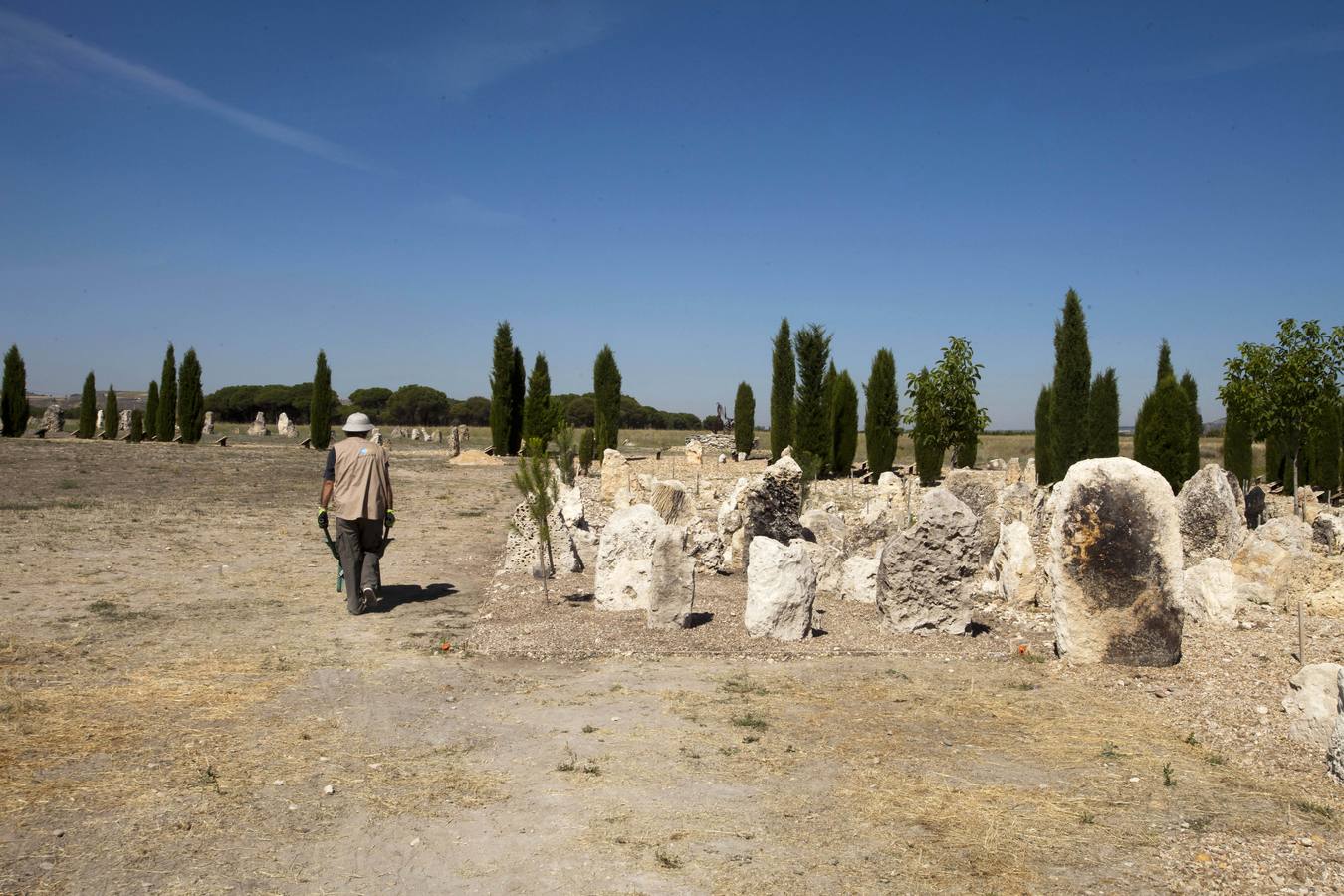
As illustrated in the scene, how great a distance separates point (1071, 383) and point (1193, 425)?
3.57 meters

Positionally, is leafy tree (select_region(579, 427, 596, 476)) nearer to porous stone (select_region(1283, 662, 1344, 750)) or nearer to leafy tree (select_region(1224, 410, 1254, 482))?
leafy tree (select_region(1224, 410, 1254, 482))

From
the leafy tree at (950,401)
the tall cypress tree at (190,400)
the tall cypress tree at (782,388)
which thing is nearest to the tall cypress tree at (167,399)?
the tall cypress tree at (190,400)

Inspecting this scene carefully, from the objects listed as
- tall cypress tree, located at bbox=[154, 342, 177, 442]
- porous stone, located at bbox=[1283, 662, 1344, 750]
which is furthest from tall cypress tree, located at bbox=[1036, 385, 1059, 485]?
tall cypress tree, located at bbox=[154, 342, 177, 442]

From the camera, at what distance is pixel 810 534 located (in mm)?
13539

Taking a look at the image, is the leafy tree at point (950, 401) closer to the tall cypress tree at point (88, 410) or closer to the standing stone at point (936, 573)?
the standing stone at point (936, 573)

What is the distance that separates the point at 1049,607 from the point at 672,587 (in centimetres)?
422

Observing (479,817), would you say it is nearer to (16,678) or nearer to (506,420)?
(16,678)

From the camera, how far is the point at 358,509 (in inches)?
396

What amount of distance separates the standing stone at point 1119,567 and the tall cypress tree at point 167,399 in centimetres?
4495

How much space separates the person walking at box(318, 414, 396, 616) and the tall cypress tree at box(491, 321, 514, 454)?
33.0 metres

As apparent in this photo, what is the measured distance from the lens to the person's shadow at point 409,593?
10.6m

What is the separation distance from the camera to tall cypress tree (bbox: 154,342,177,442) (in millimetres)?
44156

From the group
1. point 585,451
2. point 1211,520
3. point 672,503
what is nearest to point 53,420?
point 585,451

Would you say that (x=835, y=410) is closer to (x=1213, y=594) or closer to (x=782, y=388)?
(x=782, y=388)
